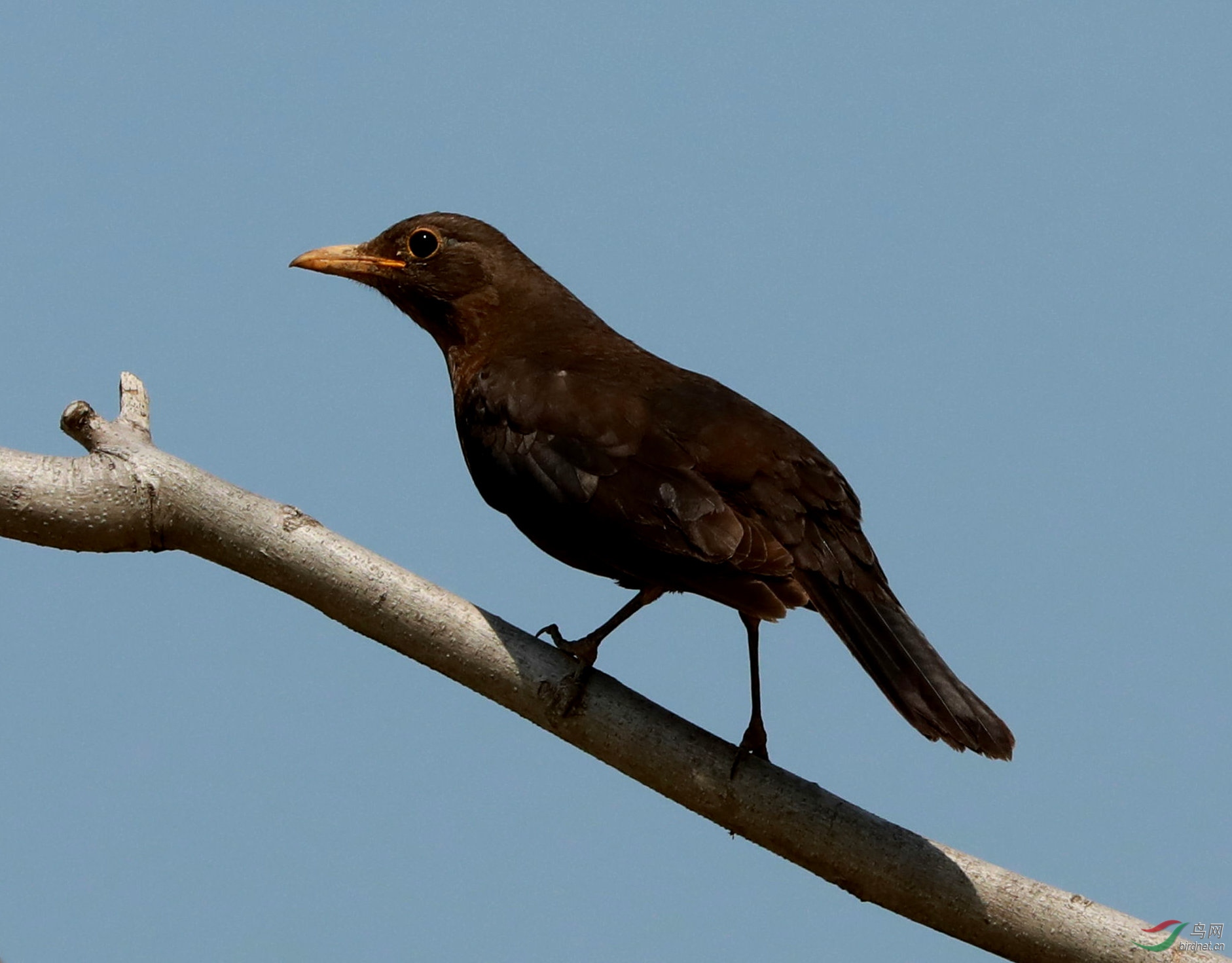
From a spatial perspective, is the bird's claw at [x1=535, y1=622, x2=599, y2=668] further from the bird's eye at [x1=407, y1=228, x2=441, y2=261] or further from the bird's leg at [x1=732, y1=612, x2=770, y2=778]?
the bird's eye at [x1=407, y1=228, x2=441, y2=261]

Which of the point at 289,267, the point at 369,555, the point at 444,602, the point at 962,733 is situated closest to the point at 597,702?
the point at 444,602

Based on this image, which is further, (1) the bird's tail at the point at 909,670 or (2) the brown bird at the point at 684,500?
(2) the brown bird at the point at 684,500

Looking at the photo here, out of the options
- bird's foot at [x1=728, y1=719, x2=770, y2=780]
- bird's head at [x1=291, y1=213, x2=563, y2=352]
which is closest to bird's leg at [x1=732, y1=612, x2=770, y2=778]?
bird's foot at [x1=728, y1=719, x2=770, y2=780]

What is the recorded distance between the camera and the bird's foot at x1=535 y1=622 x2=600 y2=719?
4.71m

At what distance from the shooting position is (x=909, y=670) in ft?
16.0

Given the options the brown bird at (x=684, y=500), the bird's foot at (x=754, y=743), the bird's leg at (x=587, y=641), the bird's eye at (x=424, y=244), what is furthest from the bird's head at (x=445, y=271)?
the bird's foot at (x=754, y=743)

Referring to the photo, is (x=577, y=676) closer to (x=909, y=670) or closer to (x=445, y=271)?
(x=909, y=670)

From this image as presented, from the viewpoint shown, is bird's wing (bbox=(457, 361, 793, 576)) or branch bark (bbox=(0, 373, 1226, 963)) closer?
branch bark (bbox=(0, 373, 1226, 963))

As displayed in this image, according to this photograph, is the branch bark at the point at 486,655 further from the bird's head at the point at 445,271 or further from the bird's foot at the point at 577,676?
the bird's head at the point at 445,271

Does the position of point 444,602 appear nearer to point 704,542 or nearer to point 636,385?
point 704,542

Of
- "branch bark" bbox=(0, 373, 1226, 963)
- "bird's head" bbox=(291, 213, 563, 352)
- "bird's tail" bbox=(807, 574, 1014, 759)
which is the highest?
"bird's head" bbox=(291, 213, 563, 352)

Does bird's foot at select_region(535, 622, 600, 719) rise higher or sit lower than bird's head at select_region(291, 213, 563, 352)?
lower

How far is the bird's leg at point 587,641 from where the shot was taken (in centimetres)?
471

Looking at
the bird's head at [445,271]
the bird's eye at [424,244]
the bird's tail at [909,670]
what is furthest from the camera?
the bird's eye at [424,244]
